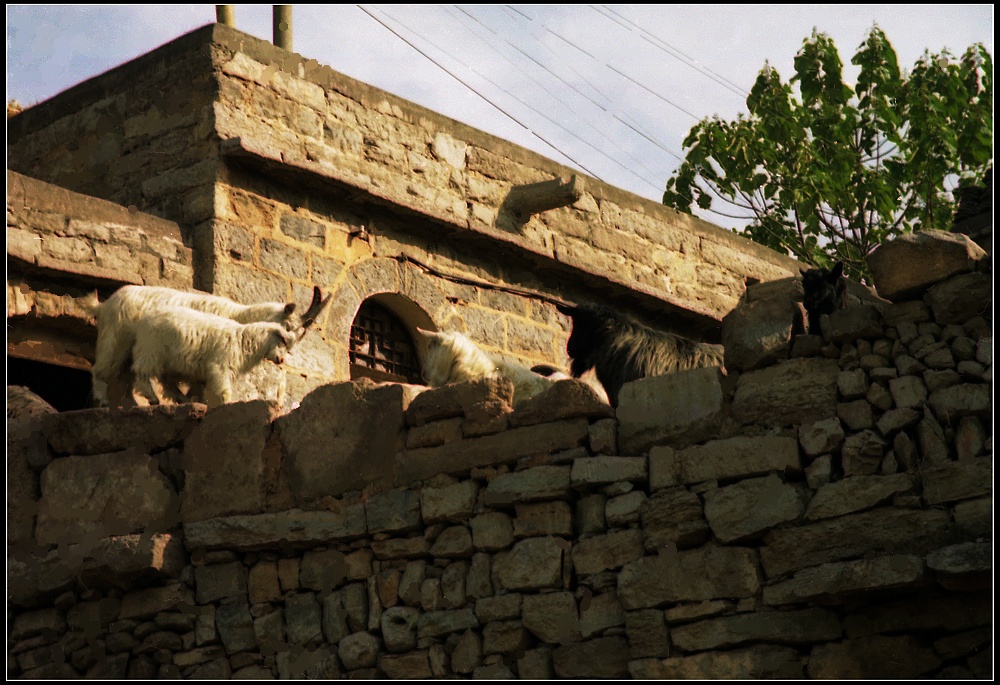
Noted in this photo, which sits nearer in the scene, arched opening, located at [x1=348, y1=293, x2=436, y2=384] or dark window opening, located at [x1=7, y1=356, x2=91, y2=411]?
dark window opening, located at [x1=7, y1=356, x2=91, y2=411]

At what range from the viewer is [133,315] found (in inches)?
279

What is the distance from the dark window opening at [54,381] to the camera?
7758mm

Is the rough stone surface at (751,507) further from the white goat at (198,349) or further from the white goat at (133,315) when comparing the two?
the white goat at (133,315)

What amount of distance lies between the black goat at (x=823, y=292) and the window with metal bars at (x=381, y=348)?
3.70 m

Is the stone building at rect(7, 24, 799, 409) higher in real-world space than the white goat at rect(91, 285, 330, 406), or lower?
higher

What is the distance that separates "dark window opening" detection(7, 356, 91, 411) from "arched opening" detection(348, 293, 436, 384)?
70.8 inches

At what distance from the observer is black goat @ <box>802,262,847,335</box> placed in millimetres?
5746

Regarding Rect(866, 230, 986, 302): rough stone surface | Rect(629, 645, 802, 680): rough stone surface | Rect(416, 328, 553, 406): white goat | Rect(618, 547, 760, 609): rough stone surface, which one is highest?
Rect(416, 328, 553, 406): white goat

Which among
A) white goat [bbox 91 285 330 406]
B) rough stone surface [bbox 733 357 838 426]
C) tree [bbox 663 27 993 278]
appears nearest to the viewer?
rough stone surface [bbox 733 357 838 426]

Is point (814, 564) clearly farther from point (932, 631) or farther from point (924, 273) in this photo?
point (924, 273)

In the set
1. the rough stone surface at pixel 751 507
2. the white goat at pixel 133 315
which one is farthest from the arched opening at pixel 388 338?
the rough stone surface at pixel 751 507

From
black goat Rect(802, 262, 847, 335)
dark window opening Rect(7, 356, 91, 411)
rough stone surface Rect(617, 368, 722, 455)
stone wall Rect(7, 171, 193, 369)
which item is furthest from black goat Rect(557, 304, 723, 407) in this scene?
dark window opening Rect(7, 356, 91, 411)

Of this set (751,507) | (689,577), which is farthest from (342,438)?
(751,507)

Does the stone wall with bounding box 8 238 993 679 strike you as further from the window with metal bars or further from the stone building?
the window with metal bars
